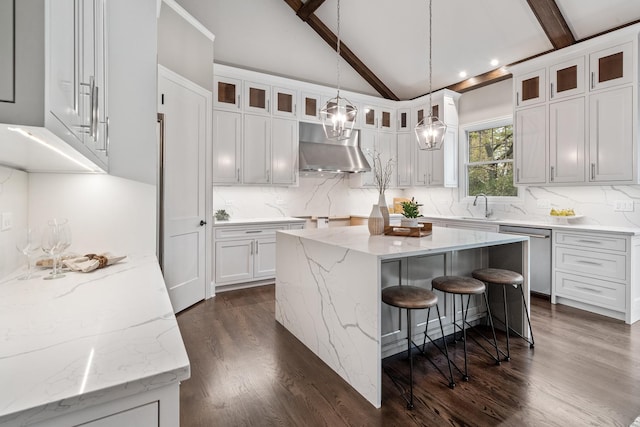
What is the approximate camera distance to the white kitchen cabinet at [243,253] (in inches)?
161

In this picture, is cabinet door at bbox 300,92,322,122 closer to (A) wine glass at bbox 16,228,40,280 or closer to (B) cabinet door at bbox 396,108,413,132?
(B) cabinet door at bbox 396,108,413,132

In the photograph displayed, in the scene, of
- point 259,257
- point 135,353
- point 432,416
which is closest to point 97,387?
point 135,353

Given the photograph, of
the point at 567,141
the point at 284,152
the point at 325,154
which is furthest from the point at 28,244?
the point at 567,141

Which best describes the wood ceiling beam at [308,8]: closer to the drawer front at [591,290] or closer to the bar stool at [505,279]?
the bar stool at [505,279]

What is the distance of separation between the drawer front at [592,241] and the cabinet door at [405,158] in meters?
2.65

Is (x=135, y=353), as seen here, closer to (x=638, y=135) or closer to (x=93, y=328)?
(x=93, y=328)

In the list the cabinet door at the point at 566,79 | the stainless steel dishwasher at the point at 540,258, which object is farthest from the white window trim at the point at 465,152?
the stainless steel dishwasher at the point at 540,258

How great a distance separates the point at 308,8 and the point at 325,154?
82.9 inches

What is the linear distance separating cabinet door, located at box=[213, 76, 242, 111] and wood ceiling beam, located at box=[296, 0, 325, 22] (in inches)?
60.0

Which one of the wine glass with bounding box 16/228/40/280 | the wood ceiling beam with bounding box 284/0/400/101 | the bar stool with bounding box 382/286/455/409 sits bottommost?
the bar stool with bounding box 382/286/455/409

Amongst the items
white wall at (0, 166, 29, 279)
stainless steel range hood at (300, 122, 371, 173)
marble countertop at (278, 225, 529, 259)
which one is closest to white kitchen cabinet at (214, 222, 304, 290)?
stainless steel range hood at (300, 122, 371, 173)

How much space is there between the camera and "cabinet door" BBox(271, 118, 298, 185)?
15.4 ft

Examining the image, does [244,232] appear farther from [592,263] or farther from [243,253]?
[592,263]

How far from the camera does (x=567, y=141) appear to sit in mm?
3762
